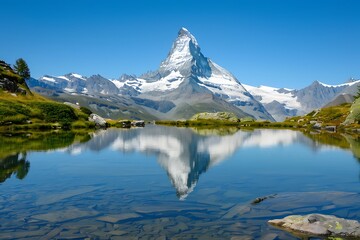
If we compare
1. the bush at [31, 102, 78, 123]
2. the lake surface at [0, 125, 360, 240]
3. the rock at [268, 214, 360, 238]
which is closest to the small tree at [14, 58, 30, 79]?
the bush at [31, 102, 78, 123]

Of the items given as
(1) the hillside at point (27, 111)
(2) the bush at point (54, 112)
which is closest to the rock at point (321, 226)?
(1) the hillside at point (27, 111)

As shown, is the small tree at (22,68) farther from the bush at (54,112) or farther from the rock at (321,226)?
the rock at (321,226)

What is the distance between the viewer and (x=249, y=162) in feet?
185

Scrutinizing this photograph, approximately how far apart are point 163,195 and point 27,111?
389 feet

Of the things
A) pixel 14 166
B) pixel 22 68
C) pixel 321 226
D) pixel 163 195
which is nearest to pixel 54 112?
pixel 22 68

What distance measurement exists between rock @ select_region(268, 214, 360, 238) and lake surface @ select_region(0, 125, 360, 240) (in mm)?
1101

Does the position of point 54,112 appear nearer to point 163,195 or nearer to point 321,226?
point 163,195

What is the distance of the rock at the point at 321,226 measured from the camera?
21359mm

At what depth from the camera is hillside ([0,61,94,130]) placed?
126m

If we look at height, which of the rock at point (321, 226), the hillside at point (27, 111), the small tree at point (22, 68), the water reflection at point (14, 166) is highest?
the small tree at point (22, 68)

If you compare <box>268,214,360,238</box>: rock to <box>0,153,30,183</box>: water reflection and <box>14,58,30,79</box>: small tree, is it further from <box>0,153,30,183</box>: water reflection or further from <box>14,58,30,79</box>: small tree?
<box>14,58,30,79</box>: small tree

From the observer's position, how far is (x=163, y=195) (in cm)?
3189

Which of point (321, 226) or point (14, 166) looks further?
point (14, 166)

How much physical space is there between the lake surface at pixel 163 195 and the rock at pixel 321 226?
110 cm
